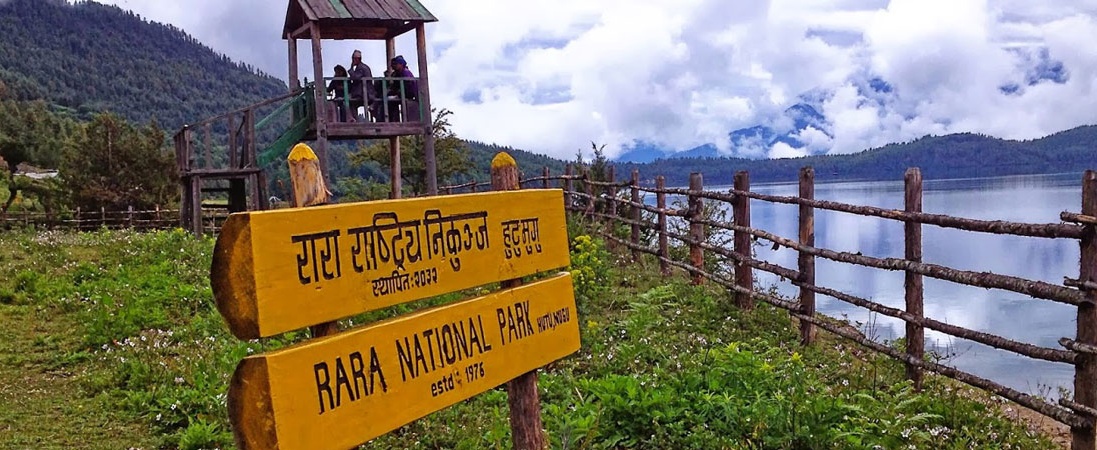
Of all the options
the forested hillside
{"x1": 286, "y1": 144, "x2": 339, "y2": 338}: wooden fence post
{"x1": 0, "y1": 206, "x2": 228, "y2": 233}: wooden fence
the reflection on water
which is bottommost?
the reflection on water

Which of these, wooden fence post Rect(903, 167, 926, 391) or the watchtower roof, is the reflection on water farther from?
the watchtower roof

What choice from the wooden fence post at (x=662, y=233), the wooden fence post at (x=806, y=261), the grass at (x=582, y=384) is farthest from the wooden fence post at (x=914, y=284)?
the wooden fence post at (x=662, y=233)

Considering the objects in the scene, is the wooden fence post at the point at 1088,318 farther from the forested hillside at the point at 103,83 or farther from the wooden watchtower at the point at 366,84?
the forested hillside at the point at 103,83

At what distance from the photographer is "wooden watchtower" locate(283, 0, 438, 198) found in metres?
14.8

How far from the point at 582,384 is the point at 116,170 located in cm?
4111

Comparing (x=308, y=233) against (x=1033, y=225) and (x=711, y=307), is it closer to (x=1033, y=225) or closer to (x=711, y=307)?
(x=1033, y=225)

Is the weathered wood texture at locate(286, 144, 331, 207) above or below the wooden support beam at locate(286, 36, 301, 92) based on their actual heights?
below

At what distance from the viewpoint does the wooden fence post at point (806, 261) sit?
28.3ft

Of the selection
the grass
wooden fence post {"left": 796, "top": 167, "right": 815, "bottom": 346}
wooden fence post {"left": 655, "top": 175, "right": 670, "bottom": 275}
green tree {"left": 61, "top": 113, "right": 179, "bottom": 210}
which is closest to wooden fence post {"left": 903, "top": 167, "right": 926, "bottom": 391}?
the grass

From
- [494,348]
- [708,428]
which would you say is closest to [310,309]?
[494,348]

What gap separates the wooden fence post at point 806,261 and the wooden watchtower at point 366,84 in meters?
8.57

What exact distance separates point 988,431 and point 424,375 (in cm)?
441

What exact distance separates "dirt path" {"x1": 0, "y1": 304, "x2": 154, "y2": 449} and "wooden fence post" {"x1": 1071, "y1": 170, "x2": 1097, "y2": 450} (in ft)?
19.8

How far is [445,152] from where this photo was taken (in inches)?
1239
